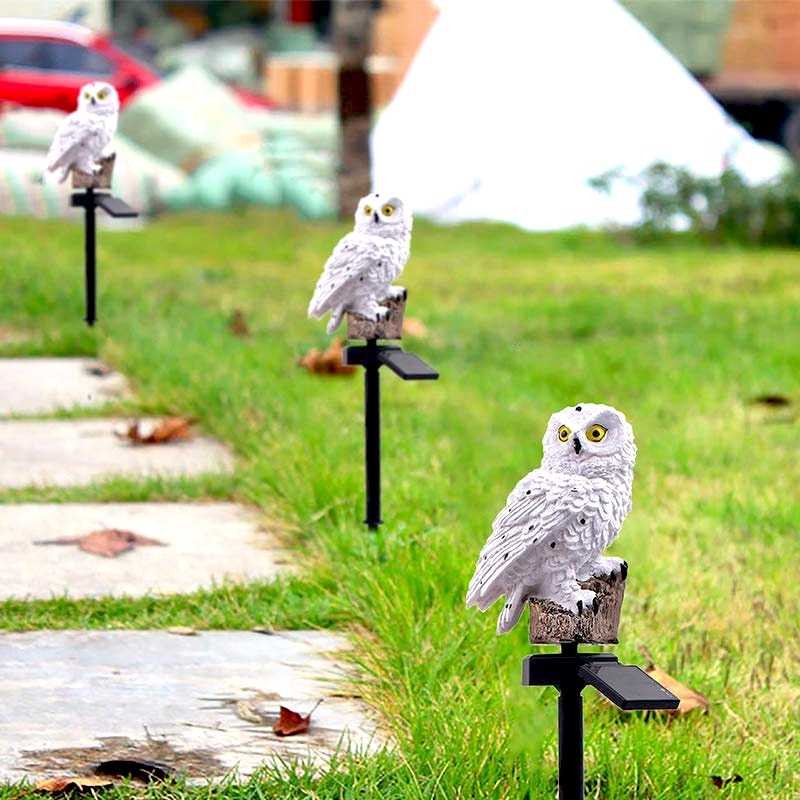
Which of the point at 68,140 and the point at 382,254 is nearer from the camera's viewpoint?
the point at 382,254

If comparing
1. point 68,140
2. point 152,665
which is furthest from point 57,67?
point 152,665

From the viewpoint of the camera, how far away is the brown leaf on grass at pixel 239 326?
7527 millimetres

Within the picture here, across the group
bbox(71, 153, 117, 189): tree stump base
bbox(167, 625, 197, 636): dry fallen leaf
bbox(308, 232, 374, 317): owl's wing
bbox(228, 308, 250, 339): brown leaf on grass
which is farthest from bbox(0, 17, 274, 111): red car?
bbox(167, 625, 197, 636): dry fallen leaf

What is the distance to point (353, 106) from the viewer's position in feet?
42.1

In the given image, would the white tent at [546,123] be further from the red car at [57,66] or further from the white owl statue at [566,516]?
the white owl statue at [566,516]

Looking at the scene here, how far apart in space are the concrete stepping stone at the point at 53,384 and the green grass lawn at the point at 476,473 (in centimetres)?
10

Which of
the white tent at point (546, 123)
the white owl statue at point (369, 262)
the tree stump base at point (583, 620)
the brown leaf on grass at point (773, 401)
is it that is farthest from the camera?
the white tent at point (546, 123)

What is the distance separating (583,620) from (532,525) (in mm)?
173

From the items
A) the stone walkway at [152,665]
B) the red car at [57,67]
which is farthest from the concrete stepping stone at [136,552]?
the red car at [57,67]

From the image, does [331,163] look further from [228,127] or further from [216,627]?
[216,627]

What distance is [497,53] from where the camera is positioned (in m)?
14.0

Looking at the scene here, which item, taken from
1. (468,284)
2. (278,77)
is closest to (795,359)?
(468,284)

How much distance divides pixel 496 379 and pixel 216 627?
3235 mm

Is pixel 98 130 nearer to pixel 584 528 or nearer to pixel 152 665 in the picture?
pixel 152 665
